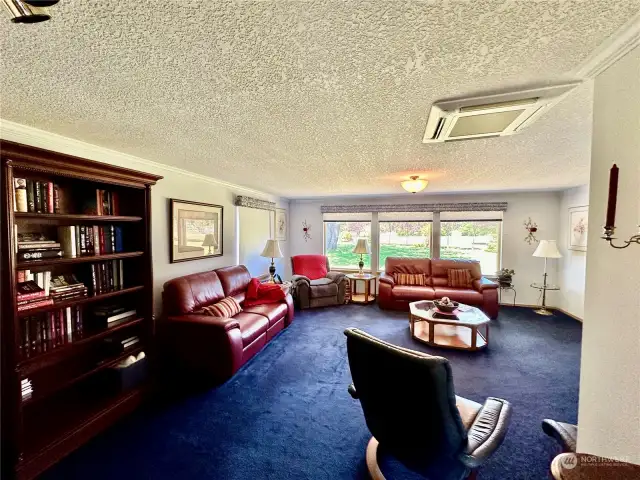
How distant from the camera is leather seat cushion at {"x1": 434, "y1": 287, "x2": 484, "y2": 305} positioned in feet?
14.3

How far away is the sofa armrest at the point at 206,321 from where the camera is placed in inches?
100

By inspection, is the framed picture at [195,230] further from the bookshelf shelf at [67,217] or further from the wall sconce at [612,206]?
the wall sconce at [612,206]

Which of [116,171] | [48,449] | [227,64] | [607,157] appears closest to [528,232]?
[607,157]

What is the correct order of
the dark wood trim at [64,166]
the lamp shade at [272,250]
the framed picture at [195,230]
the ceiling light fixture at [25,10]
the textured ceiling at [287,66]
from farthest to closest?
1. the lamp shade at [272,250]
2. the framed picture at [195,230]
3. the dark wood trim at [64,166]
4. the textured ceiling at [287,66]
5. the ceiling light fixture at [25,10]

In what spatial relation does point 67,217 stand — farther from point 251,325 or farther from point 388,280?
point 388,280

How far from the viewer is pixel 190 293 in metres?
2.99

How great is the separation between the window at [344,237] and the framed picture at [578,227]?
3425mm

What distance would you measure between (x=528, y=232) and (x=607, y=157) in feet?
15.7

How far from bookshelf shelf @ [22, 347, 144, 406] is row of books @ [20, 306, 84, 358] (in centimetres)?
27

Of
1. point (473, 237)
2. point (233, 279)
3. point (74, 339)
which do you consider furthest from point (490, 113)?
point (473, 237)

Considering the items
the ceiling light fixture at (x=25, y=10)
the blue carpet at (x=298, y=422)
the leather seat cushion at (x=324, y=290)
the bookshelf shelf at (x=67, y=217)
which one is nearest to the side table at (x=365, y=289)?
the leather seat cushion at (x=324, y=290)

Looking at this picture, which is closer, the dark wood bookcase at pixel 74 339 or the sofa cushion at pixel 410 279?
the dark wood bookcase at pixel 74 339

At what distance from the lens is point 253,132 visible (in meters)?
1.91

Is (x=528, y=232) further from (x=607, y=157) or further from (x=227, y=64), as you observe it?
(x=227, y=64)
